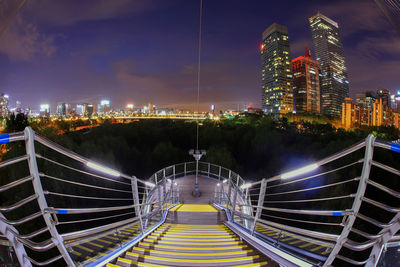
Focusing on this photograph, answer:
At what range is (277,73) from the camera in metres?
127

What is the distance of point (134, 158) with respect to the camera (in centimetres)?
2261

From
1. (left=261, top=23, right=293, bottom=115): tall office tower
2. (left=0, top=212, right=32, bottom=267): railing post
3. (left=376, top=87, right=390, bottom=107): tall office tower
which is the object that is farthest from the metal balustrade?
(left=376, top=87, right=390, bottom=107): tall office tower

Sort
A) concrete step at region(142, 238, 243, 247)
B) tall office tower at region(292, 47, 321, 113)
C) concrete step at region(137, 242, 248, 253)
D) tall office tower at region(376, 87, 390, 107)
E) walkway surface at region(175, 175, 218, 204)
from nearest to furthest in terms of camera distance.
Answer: concrete step at region(137, 242, 248, 253) < concrete step at region(142, 238, 243, 247) < walkway surface at region(175, 175, 218, 204) < tall office tower at region(292, 47, 321, 113) < tall office tower at region(376, 87, 390, 107)

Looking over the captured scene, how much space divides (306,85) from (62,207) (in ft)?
530

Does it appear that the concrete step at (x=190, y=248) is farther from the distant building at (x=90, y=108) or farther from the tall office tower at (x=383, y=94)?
the tall office tower at (x=383, y=94)

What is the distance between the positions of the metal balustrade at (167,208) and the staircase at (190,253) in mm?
190

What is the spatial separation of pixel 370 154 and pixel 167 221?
513cm

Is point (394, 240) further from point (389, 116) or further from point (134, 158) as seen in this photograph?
point (389, 116)

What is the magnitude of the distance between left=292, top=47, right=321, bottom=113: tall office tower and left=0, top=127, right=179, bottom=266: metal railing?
495 ft

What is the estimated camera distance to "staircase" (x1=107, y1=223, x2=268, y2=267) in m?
2.47

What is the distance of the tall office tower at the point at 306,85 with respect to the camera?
468ft

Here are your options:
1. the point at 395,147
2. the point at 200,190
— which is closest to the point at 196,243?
the point at 395,147

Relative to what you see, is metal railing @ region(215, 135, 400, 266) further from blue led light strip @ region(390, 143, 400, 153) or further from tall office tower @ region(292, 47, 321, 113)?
tall office tower @ region(292, 47, 321, 113)

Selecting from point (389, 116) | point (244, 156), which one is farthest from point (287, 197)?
point (389, 116)
